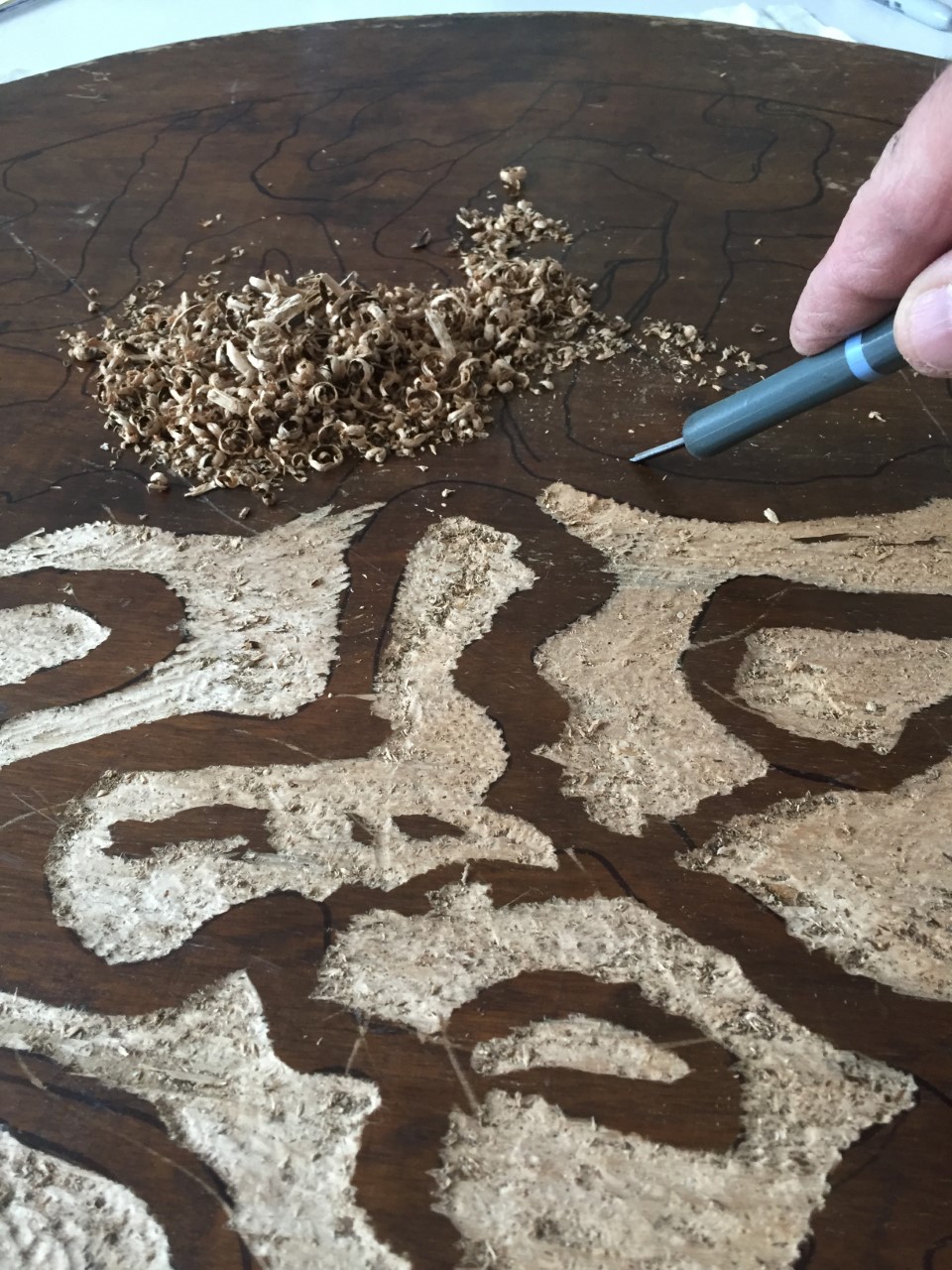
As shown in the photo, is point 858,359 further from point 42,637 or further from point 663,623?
point 42,637

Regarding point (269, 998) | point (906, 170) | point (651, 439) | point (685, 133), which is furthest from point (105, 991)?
point (685, 133)

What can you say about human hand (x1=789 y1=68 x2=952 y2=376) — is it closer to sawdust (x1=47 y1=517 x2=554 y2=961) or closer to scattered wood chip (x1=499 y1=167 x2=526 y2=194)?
sawdust (x1=47 y1=517 x2=554 y2=961)

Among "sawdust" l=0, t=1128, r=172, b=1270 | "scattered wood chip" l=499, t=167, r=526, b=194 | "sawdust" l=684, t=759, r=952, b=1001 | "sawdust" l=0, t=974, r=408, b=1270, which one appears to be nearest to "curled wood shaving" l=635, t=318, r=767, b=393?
"scattered wood chip" l=499, t=167, r=526, b=194

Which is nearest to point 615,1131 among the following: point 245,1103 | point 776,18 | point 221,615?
point 245,1103

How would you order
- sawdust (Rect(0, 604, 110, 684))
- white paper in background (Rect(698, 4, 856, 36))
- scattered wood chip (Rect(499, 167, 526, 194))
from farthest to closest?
white paper in background (Rect(698, 4, 856, 36)) < scattered wood chip (Rect(499, 167, 526, 194)) < sawdust (Rect(0, 604, 110, 684))

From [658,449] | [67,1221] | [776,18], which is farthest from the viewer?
[776,18]

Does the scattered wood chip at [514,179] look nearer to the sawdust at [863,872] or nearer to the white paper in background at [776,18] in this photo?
the sawdust at [863,872]
